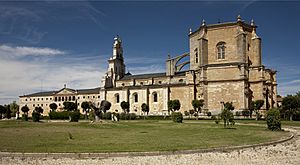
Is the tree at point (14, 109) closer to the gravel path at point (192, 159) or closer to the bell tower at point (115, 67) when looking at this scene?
the bell tower at point (115, 67)

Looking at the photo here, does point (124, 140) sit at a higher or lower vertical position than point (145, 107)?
lower

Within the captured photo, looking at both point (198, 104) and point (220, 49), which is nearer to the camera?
point (198, 104)

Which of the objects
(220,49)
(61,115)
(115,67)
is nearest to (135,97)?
(115,67)

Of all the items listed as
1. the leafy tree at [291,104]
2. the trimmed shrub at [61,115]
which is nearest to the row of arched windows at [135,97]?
the trimmed shrub at [61,115]

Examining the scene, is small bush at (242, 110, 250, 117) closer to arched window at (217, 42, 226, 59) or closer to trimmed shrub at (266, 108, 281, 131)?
arched window at (217, 42, 226, 59)

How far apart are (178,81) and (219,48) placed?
12736 millimetres

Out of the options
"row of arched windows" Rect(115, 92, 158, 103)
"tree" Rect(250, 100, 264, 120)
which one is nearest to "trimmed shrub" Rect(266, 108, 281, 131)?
"tree" Rect(250, 100, 264, 120)

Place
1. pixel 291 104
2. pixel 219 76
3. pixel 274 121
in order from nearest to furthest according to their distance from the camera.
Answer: pixel 274 121
pixel 291 104
pixel 219 76

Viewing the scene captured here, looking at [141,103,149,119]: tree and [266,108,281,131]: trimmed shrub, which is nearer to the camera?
[266,108,281,131]: trimmed shrub

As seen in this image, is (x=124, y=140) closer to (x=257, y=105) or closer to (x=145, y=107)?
(x=257, y=105)

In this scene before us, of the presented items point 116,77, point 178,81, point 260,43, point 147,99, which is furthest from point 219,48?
point 116,77

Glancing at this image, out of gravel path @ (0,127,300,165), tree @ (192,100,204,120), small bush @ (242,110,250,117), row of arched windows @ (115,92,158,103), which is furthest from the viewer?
row of arched windows @ (115,92,158,103)

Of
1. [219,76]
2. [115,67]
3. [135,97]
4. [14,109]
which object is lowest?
[14,109]

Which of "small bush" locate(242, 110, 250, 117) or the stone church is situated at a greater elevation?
the stone church
